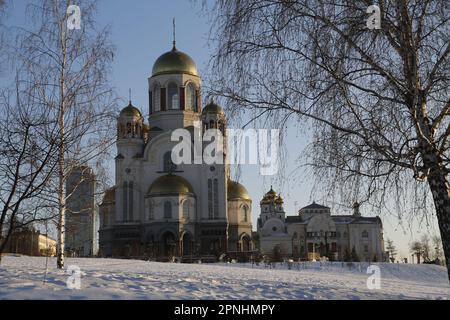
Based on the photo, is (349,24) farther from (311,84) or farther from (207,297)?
(207,297)

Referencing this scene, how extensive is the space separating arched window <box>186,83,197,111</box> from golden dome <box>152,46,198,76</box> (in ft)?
4.11

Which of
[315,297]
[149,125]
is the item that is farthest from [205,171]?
[315,297]

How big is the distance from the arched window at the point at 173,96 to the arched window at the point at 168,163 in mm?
4372

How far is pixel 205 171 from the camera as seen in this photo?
4622 centimetres

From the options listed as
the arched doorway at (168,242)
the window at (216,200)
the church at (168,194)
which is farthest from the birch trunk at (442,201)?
the window at (216,200)

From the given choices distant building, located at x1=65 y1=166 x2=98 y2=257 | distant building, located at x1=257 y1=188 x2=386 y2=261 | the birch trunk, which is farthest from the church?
the birch trunk

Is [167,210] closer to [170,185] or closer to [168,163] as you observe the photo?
[170,185]

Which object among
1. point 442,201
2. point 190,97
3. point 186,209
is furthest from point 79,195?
point 190,97

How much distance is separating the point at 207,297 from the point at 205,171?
38.1 m

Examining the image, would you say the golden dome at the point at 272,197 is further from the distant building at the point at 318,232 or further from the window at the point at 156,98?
the window at the point at 156,98

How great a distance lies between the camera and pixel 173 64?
49562mm

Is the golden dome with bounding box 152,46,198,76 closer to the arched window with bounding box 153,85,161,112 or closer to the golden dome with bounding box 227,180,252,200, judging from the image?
the arched window with bounding box 153,85,161,112

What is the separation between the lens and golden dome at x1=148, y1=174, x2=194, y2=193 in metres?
44.1

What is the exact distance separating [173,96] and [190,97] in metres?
1.45
